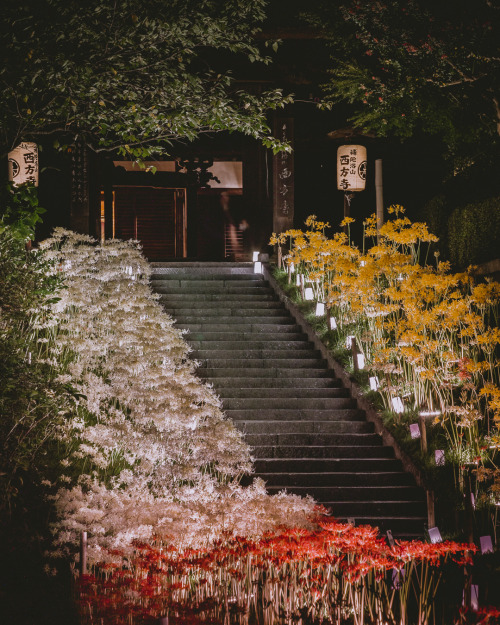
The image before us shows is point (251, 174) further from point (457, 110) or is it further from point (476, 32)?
point (476, 32)

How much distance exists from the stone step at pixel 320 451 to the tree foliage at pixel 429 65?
5.86m

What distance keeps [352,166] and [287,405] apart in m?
8.54

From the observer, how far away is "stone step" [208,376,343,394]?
12606mm

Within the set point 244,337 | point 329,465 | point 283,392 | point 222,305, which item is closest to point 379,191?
point 222,305

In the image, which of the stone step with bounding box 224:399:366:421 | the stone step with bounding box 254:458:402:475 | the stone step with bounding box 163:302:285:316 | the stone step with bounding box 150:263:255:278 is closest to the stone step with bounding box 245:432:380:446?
the stone step with bounding box 254:458:402:475

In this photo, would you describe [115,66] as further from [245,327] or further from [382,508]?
[245,327]

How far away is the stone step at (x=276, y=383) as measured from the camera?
41.4ft

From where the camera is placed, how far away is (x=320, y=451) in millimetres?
10617

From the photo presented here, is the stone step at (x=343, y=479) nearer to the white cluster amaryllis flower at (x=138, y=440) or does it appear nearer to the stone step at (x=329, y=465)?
the stone step at (x=329, y=465)

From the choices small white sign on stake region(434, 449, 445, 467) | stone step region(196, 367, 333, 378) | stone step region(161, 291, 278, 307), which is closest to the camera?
small white sign on stake region(434, 449, 445, 467)

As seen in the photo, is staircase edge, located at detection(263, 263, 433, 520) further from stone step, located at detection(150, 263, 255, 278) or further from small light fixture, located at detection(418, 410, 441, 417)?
stone step, located at detection(150, 263, 255, 278)

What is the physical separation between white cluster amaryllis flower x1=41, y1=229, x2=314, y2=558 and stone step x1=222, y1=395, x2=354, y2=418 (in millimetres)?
1287

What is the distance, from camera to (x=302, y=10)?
17.8m

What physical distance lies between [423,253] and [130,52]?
11.5 meters
